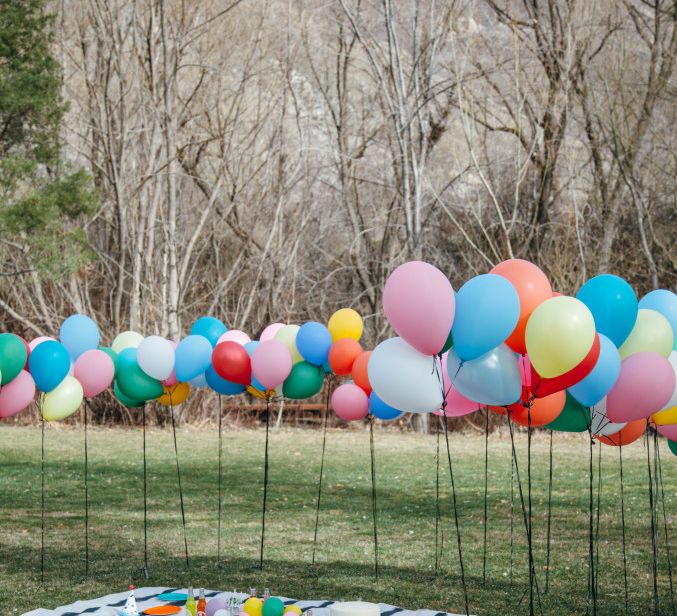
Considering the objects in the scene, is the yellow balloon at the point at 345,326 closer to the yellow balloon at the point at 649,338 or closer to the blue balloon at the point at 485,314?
the blue balloon at the point at 485,314

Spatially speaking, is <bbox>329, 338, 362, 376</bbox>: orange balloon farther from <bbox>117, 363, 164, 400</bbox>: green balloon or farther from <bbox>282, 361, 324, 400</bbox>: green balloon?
<bbox>117, 363, 164, 400</bbox>: green balloon

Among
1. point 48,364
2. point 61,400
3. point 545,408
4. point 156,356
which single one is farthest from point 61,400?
point 545,408

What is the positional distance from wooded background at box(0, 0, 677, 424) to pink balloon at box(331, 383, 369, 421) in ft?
36.0

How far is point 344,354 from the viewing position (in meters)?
6.60

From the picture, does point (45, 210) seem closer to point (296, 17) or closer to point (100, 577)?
point (100, 577)

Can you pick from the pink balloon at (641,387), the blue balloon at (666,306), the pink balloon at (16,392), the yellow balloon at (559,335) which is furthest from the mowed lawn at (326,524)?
the yellow balloon at (559,335)

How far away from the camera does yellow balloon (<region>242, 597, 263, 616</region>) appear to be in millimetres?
4820

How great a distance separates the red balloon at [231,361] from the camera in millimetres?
6543

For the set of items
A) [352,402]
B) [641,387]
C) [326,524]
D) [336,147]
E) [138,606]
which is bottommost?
[326,524]

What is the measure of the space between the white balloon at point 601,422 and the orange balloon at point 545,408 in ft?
0.60

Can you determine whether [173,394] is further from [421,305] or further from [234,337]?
[421,305]

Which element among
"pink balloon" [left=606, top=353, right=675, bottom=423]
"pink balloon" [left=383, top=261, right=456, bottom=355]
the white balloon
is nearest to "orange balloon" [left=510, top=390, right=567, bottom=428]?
the white balloon

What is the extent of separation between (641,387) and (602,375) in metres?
0.23

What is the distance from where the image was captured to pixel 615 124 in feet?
60.8
